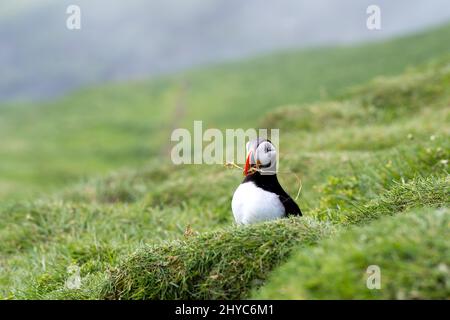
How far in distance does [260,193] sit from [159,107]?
59.6 metres

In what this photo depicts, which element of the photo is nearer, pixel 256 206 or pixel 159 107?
pixel 256 206

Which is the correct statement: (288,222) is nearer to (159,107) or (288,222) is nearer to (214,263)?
(214,263)

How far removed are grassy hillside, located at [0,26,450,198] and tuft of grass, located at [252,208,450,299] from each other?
25.3 m

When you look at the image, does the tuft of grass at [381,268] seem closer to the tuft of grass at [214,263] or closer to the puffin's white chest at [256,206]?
the tuft of grass at [214,263]

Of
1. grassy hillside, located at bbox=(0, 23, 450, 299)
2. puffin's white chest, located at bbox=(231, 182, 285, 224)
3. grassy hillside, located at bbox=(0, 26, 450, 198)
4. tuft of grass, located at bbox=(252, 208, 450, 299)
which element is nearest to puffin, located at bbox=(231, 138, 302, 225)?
puffin's white chest, located at bbox=(231, 182, 285, 224)

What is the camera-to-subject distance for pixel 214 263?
464 cm

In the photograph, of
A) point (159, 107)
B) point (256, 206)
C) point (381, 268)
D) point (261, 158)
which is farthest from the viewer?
point (159, 107)

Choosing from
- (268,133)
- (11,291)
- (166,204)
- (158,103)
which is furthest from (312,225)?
(158,103)

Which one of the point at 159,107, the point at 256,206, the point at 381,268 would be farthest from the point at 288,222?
the point at 159,107

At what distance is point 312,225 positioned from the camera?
15.7 ft

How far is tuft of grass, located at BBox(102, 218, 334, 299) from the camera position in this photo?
4.48 m

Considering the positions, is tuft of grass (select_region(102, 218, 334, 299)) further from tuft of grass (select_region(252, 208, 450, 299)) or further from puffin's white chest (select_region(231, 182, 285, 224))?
tuft of grass (select_region(252, 208, 450, 299))

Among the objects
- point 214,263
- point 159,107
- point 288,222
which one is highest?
point 159,107

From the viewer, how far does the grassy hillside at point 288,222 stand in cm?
365
